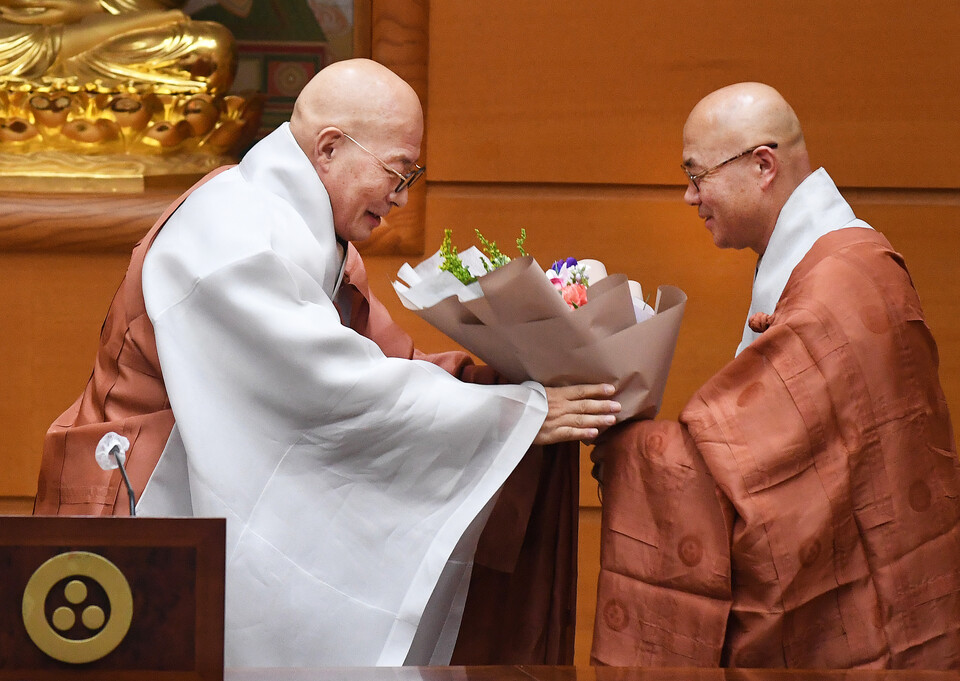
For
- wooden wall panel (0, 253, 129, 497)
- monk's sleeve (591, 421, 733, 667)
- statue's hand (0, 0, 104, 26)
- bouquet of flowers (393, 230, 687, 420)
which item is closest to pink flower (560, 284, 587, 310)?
bouquet of flowers (393, 230, 687, 420)

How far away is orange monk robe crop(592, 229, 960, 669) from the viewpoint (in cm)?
197

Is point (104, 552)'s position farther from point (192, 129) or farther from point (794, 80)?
point (794, 80)

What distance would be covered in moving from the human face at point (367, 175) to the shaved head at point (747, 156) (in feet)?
2.07

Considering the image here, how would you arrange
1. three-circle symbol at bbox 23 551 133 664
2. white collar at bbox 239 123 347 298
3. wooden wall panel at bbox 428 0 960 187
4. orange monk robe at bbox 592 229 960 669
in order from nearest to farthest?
three-circle symbol at bbox 23 551 133 664 < orange monk robe at bbox 592 229 960 669 < white collar at bbox 239 123 347 298 < wooden wall panel at bbox 428 0 960 187

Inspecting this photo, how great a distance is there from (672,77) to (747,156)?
938 mm

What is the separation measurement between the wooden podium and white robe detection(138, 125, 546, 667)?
2.06 ft

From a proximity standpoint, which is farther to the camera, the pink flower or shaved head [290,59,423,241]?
shaved head [290,59,423,241]

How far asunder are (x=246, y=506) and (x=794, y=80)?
81.4 inches

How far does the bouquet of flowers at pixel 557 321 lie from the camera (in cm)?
201

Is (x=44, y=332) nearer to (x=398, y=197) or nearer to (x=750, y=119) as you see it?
(x=398, y=197)

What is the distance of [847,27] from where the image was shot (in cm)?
322

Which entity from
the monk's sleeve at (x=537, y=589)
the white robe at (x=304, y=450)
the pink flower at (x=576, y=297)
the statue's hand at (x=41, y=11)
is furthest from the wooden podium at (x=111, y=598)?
the statue's hand at (x=41, y=11)

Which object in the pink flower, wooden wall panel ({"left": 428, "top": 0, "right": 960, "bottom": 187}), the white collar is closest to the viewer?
the pink flower

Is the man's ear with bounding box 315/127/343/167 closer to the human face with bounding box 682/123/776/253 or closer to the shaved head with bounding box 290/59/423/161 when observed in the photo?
the shaved head with bounding box 290/59/423/161
